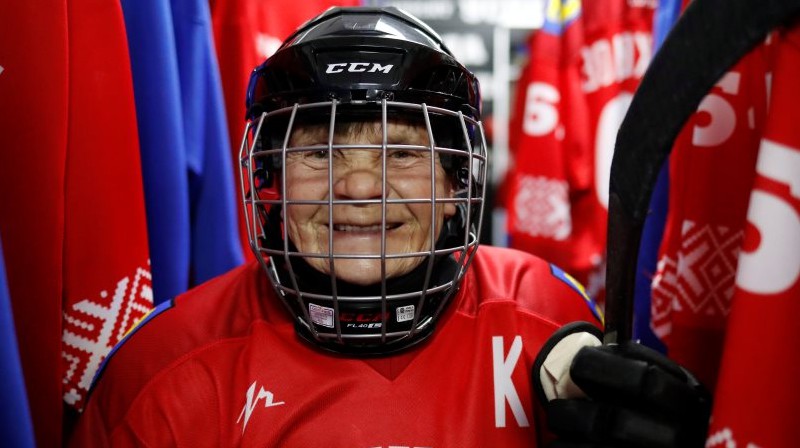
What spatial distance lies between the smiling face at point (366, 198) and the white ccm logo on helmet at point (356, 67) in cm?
10

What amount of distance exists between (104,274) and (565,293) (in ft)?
2.97

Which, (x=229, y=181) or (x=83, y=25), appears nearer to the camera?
(x=83, y=25)

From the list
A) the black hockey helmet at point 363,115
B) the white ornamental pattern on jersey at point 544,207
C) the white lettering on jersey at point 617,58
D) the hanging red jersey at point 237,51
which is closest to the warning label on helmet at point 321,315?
the black hockey helmet at point 363,115

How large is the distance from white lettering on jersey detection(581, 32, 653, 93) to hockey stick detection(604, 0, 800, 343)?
1363mm

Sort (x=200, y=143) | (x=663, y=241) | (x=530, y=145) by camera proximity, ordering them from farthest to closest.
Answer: (x=530, y=145) → (x=663, y=241) → (x=200, y=143)

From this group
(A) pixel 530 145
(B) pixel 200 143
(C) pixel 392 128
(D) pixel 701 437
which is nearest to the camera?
(D) pixel 701 437

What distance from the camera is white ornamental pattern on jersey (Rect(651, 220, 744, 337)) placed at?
3.34ft

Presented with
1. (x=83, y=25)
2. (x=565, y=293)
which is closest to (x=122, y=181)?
(x=83, y=25)

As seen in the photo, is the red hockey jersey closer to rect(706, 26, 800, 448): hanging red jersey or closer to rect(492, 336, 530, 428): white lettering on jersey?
rect(492, 336, 530, 428): white lettering on jersey

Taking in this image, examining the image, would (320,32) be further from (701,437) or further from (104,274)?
(701,437)

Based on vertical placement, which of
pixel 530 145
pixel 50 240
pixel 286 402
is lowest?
pixel 286 402

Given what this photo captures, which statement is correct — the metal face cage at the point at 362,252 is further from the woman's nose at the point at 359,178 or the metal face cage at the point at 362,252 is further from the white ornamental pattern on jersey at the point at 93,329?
the white ornamental pattern on jersey at the point at 93,329

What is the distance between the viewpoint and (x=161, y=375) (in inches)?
39.2

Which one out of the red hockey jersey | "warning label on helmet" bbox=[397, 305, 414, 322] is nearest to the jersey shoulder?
the red hockey jersey
